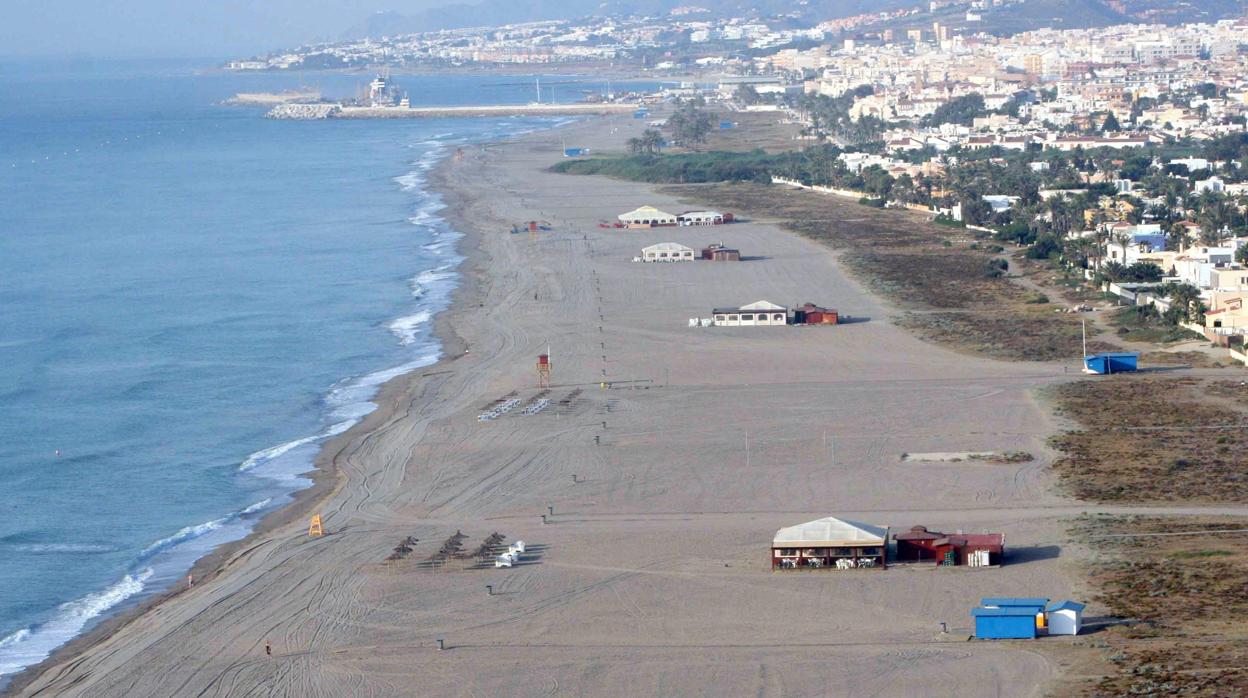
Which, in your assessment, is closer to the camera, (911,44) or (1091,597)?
(1091,597)

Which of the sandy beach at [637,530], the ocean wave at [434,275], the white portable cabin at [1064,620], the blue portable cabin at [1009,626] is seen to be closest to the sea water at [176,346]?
the ocean wave at [434,275]

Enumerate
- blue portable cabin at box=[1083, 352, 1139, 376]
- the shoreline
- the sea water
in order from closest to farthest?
the shoreline, the sea water, blue portable cabin at box=[1083, 352, 1139, 376]

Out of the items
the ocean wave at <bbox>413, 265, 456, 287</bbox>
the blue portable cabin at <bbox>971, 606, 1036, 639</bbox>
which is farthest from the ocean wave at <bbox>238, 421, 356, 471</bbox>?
the ocean wave at <bbox>413, 265, 456, 287</bbox>

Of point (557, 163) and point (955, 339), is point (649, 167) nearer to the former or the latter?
point (557, 163)

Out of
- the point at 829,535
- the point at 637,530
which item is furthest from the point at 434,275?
the point at 829,535

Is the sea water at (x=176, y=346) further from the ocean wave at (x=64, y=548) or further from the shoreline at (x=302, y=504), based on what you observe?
the shoreline at (x=302, y=504)

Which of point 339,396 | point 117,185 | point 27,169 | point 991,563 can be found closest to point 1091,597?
point 991,563

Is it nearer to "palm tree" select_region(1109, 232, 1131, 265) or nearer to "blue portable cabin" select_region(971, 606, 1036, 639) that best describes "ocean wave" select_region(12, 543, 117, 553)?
"blue portable cabin" select_region(971, 606, 1036, 639)
